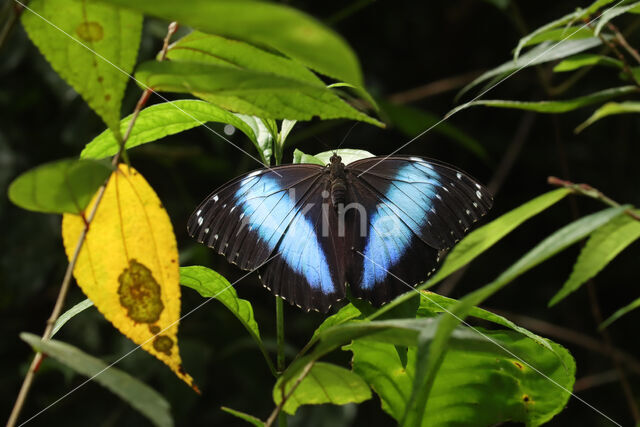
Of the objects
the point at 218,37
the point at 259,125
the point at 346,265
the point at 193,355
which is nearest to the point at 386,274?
the point at 346,265

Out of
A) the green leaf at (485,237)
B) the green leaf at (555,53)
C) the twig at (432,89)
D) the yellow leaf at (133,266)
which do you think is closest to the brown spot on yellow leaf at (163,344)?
the yellow leaf at (133,266)

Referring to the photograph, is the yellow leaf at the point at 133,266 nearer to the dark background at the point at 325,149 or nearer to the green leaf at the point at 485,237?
the green leaf at the point at 485,237

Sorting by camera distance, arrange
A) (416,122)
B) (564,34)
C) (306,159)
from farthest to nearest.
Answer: (416,122), (564,34), (306,159)

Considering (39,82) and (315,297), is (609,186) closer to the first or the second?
(315,297)

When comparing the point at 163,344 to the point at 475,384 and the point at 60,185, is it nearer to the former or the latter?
the point at 60,185

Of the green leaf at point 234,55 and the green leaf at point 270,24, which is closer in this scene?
the green leaf at point 270,24

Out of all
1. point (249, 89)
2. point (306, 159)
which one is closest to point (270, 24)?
point (249, 89)
